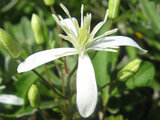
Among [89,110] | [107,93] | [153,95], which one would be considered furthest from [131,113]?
[89,110]

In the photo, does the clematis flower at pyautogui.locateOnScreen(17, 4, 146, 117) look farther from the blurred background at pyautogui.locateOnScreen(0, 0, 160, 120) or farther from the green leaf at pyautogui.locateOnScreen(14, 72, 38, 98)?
the green leaf at pyautogui.locateOnScreen(14, 72, 38, 98)

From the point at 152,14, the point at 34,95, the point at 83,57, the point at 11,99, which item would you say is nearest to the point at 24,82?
the point at 11,99

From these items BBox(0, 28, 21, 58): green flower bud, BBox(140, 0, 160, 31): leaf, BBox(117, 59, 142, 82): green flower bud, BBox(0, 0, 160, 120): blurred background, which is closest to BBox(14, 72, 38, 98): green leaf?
BBox(0, 0, 160, 120): blurred background

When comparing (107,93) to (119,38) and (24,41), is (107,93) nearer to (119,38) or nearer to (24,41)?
(119,38)

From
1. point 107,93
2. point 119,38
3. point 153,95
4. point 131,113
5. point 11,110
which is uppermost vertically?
point 119,38

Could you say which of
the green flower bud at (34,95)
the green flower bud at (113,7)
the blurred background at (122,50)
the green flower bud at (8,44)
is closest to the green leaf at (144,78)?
the blurred background at (122,50)

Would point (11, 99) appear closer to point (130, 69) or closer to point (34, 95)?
point (34, 95)
